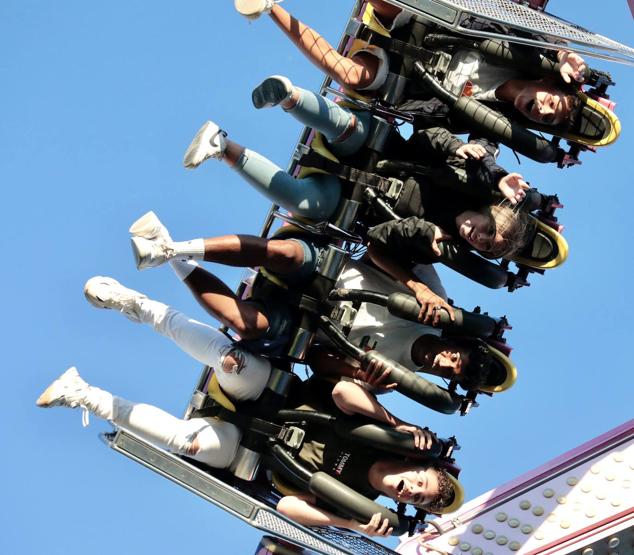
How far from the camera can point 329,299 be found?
23.2 feet

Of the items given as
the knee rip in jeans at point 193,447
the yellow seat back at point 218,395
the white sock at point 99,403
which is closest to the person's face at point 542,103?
the yellow seat back at point 218,395

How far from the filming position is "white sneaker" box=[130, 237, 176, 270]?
251 inches

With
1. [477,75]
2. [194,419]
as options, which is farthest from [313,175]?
[194,419]

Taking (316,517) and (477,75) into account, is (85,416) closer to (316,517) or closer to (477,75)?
(316,517)

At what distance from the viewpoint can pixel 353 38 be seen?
7.50m

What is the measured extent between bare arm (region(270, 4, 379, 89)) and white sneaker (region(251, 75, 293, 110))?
19.3 inches

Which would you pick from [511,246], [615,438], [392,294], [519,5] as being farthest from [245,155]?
[615,438]

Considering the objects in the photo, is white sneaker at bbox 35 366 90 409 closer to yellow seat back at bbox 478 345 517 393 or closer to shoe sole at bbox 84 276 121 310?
shoe sole at bbox 84 276 121 310

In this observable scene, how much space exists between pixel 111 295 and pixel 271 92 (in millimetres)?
1408

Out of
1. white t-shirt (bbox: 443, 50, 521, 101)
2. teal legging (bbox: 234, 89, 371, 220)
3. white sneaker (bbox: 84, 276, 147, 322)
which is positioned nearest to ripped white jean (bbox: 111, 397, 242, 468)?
white sneaker (bbox: 84, 276, 147, 322)

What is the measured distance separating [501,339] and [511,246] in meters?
0.62

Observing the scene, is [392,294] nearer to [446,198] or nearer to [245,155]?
[446,198]

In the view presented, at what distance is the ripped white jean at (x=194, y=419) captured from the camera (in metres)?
6.76

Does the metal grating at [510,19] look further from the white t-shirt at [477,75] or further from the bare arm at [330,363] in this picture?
the bare arm at [330,363]
